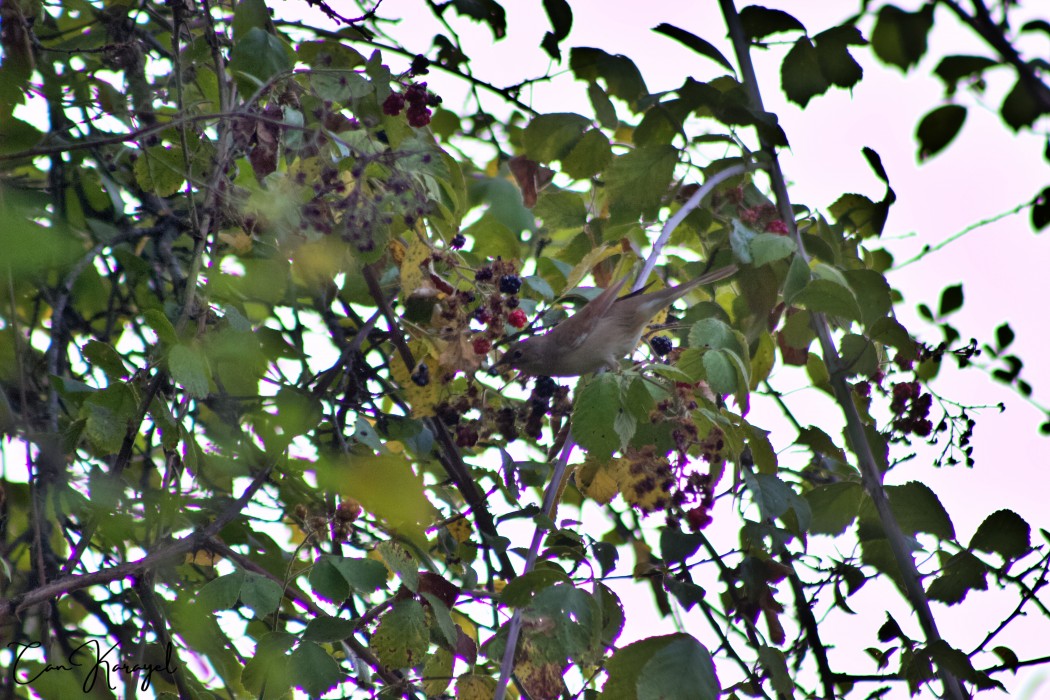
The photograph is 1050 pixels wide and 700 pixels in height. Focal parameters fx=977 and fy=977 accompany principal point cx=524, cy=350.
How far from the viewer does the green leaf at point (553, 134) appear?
2715 mm

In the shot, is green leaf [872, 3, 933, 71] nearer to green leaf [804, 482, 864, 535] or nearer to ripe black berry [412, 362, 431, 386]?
ripe black berry [412, 362, 431, 386]

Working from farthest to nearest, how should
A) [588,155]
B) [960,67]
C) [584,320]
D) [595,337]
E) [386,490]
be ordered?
[595,337], [584,320], [588,155], [386,490], [960,67]

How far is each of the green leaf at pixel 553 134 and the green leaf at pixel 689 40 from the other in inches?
14.2

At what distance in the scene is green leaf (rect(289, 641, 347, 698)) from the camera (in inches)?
78.7

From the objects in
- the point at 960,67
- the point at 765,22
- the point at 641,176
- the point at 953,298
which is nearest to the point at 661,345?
the point at 641,176

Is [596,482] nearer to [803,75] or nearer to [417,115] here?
[417,115]

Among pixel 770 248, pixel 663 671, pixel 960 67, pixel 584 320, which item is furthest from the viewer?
pixel 584 320

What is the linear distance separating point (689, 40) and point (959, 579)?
1445 mm

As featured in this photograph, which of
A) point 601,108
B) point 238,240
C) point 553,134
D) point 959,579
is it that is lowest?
point 959,579

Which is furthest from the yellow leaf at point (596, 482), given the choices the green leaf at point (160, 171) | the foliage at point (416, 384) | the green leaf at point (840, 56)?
the green leaf at point (160, 171)

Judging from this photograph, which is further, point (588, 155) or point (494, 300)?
point (588, 155)

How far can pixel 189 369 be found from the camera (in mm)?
1989

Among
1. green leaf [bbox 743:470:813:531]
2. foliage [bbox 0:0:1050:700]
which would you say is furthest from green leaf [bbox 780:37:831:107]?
green leaf [bbox 743:470:813:531]

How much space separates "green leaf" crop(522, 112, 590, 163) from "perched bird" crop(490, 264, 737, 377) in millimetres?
410
